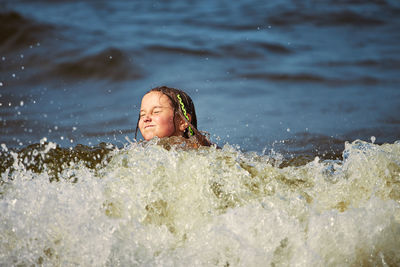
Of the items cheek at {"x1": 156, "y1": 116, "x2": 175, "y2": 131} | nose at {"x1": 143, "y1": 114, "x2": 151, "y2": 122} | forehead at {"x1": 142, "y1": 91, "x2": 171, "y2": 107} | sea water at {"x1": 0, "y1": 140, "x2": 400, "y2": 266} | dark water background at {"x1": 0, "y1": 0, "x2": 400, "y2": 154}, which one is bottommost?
dark water background at {"x1": 0, "y1": 0, "x2": 400, "y2": 154}

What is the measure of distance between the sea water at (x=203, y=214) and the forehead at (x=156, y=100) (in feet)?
2.50

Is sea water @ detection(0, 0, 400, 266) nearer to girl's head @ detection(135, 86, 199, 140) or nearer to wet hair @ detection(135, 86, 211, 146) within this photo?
girl's head @ detection(135, 86, 199, 140)

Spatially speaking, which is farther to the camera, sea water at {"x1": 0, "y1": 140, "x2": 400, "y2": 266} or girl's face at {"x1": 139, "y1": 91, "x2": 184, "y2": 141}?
girl's face at {"x1": 139, "y1": 91, "x2": 184, "y2": 141}

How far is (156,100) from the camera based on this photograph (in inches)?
155

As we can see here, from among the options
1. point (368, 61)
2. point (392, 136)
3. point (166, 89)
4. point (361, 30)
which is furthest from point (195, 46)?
point (166, 89)

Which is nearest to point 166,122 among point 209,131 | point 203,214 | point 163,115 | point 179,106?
point 163,115

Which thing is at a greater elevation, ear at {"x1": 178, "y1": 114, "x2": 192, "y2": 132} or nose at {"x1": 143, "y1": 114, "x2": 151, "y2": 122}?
nose at {"x1": 143, "y1": 114, "x2": 151, "y2": 122}

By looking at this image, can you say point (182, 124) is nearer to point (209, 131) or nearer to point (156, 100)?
point (156, 100)

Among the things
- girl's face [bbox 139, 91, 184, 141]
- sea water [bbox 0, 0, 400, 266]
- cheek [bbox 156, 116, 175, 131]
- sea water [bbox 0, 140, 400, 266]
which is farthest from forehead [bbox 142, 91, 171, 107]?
sea water [bbox 0, 140, 400, 266]

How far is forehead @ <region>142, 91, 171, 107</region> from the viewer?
3.93 meters

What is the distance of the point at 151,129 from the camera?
3881mm

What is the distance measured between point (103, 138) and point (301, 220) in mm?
2922

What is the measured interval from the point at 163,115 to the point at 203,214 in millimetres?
1230

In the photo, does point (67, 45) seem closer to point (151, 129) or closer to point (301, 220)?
point (151, 129)
